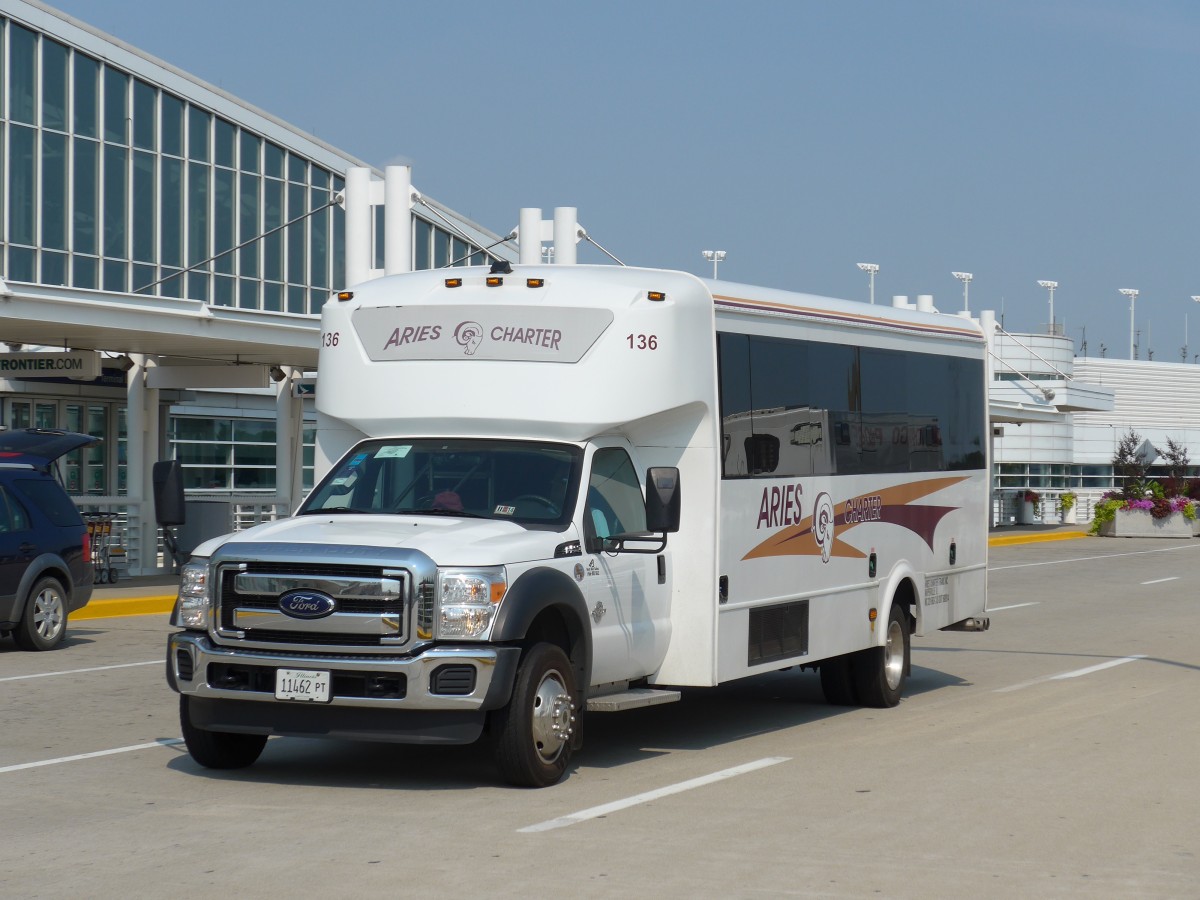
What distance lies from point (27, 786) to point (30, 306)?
13.3m

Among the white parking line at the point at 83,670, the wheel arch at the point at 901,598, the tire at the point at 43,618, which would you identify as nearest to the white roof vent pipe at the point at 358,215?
the tire at the point at 43,618

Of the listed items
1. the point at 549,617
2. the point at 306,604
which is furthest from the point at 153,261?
the point at 306,604

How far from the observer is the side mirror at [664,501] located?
31.7ft

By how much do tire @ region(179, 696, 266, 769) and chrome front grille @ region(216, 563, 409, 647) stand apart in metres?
0.78

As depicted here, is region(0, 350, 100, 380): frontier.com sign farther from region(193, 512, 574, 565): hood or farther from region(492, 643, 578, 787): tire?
region(492, 643, 578, 787): tire

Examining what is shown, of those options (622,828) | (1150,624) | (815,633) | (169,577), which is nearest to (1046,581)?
(1150,624)

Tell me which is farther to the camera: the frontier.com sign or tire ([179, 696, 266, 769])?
the frontier.com sign

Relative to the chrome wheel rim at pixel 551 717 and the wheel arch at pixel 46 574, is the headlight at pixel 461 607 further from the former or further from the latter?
the wheel arch at pixel 46 574

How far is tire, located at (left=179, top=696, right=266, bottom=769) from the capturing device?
979 centimetres

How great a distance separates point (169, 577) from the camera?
88.7ft

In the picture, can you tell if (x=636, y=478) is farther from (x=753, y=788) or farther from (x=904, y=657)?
(x=904, y=657)

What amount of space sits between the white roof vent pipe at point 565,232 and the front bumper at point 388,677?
20.9 m

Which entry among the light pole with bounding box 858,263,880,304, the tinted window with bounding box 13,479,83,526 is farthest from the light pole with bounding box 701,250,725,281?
the tinted window with bounding box 13,479,83,526

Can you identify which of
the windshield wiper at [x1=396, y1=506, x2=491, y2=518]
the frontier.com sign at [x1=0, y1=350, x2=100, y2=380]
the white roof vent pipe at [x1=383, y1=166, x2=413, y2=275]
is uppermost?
the white roof vent pipe at [x1=383, y1=166, x2=413, y2=275]
